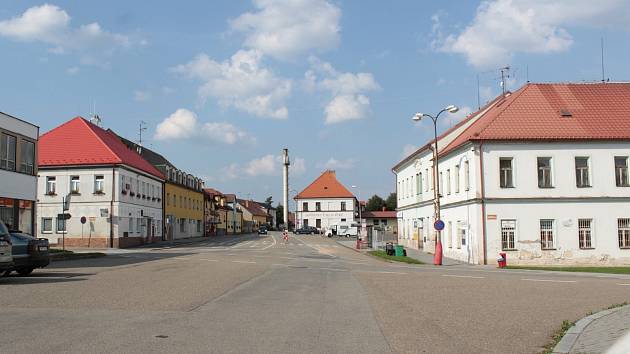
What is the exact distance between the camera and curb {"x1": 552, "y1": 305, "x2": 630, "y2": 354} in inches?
314

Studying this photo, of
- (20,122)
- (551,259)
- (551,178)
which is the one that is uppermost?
(20,122)

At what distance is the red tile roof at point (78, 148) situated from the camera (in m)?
51.4

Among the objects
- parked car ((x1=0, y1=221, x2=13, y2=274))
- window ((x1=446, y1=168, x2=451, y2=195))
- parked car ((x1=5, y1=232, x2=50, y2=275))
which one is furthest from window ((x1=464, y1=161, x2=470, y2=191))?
parked car ((x1=0, y1=221, x2=13, y2=274))

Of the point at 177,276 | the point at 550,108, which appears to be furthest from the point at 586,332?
the point at 550,108

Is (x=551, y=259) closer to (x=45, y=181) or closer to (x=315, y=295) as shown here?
(x=315, y=295)

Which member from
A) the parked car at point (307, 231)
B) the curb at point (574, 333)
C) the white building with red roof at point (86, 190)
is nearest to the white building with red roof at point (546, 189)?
the curb at point (574, 333)

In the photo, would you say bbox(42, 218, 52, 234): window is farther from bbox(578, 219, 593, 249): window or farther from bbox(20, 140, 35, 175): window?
bbox(578, 219, 593, 249): window

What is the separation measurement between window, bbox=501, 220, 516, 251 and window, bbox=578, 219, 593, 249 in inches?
151

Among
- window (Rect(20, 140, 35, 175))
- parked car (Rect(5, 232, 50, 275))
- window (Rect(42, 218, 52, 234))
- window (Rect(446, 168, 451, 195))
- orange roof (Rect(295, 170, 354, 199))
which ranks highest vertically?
orange roof (Rect(295, 170, 354, 199))

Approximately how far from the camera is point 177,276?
20.7m

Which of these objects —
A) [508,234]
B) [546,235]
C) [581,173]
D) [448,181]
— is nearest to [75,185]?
[448,181]

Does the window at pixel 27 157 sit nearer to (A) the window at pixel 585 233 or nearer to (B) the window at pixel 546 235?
(B) the window at pixel 546 235

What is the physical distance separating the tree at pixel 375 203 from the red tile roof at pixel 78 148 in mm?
80673

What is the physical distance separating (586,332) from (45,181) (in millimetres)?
50148
